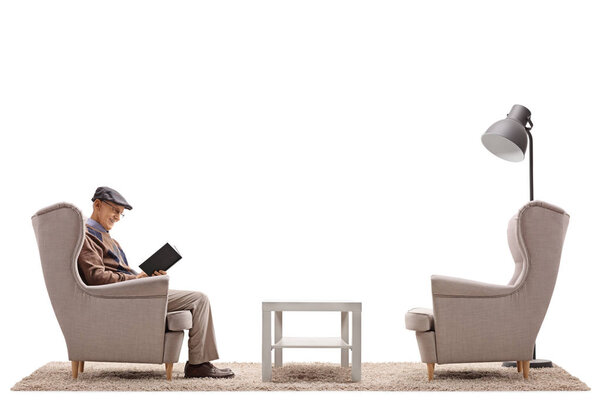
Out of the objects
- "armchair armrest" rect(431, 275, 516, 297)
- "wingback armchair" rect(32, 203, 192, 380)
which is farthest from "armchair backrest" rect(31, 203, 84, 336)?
"armchair armrest" rect(431, 275, 516, 297)

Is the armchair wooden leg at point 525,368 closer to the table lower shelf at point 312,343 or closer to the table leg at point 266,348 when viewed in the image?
the table lower shelf at point 312,343

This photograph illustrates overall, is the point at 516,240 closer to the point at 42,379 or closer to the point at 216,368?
the point at 216,368

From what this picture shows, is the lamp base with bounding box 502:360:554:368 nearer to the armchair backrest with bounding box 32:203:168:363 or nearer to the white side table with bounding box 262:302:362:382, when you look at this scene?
the white side table with bounding box 262:302:362:382

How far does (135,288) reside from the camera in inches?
227

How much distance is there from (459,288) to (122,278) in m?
2.19

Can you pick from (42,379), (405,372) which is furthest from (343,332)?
(42,379)

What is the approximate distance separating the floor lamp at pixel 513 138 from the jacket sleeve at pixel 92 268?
2.81 meters

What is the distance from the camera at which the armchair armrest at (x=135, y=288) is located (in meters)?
5.77

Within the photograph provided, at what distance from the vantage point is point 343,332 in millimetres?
6473

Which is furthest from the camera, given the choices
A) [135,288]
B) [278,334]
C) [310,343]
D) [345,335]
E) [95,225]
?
[278,334]

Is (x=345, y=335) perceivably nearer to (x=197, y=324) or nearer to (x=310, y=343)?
(x=310, y=343)

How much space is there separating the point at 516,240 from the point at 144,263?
2508 millimetres

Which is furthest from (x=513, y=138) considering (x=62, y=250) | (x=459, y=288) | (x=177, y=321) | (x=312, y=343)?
(x=62, y=250)

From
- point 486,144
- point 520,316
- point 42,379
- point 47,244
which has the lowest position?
point 42,379
